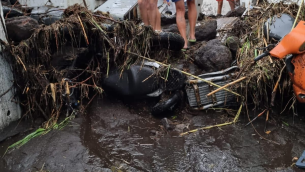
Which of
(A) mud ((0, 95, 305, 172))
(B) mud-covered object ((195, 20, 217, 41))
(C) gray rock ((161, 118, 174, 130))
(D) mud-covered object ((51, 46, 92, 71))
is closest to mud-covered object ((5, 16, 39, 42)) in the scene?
(D) mud-covered object ((51, 46, 92, 71))

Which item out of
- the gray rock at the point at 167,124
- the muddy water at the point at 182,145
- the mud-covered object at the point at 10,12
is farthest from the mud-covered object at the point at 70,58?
the gray rock at the point at 167,124

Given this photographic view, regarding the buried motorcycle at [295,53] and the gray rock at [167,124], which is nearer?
the buried motorcycle at [295,53]

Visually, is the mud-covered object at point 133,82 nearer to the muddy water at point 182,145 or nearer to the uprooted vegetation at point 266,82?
the muddy water at point 182,145

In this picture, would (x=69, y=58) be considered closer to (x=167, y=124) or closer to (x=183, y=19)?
(x=167, y=124)

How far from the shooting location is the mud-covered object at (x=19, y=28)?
11.6 feet

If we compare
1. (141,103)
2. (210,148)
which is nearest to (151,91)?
(141,103)

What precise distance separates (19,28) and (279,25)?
10.2 feet

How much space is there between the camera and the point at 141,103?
151 inches

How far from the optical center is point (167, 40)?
4.06 metres

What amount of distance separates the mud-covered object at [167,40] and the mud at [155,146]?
1.03 metres

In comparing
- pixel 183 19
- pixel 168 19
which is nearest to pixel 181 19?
pixel 183 19

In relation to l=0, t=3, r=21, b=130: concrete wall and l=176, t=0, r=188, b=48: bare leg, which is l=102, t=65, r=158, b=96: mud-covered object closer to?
l=0, t=3, r=21, b=130: concrete wall

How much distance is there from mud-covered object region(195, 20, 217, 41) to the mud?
1.96 meters

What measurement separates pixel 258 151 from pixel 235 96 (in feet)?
2.73
